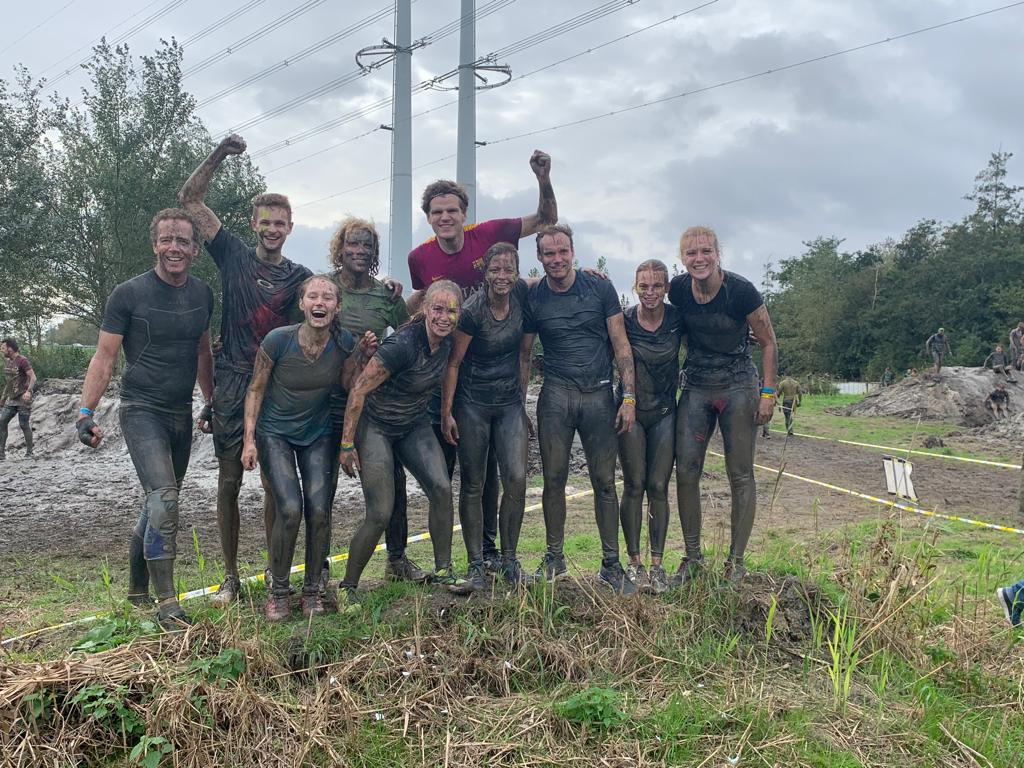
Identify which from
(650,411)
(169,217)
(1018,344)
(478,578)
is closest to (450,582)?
(478,578)

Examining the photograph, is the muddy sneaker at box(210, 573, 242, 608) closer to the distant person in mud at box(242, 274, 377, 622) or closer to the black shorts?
the distant person in mud at box(242, 274, 377, 622)

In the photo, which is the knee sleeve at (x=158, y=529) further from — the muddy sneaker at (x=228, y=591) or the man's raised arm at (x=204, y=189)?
the man's raised arm at (x=204, y=189)

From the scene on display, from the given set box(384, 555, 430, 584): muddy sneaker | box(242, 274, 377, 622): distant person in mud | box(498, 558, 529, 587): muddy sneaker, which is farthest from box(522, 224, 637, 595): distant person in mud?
box(242, 274, 377, 622): distant person in mud

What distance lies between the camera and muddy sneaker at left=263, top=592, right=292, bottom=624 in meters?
4.76

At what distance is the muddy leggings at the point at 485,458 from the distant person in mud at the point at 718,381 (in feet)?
3.69

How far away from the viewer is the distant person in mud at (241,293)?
508cm

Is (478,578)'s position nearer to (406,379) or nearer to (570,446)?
(570,446)

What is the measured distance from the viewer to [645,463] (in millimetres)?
5477

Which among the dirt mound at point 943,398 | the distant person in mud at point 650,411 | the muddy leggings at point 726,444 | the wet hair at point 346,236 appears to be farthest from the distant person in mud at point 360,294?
the dirt mound at point 943,398

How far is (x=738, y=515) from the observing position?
5.48 metres

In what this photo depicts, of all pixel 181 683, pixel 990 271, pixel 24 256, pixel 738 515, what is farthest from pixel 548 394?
pixel 990 271

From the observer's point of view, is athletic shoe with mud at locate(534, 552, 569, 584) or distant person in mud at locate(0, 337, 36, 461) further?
distant person in mud at locate(0, 337, 36, 461)

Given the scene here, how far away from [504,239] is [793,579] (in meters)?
3.05

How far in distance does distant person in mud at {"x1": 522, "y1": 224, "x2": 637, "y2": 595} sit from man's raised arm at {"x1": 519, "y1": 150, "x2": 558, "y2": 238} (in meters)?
0.40
